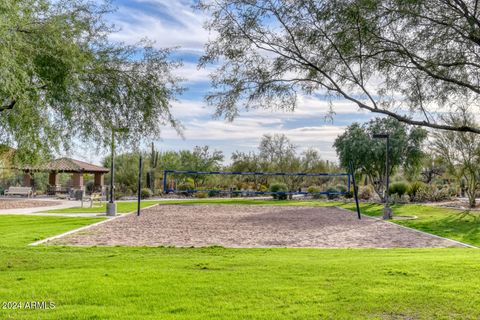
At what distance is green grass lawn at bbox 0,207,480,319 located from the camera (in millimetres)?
4895

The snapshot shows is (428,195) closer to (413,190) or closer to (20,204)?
(413,190)

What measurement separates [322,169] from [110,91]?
3552 centimetres

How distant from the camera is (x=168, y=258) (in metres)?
8.40

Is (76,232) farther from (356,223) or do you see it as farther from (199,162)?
(199,162)

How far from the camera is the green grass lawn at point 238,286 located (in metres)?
4.89

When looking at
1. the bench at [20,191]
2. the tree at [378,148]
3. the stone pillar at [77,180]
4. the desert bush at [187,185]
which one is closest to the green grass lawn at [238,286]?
the tree at [378,148]

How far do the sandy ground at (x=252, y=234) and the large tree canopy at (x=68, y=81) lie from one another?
4.75 m

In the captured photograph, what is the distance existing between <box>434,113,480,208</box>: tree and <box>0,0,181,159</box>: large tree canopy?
62.5ft

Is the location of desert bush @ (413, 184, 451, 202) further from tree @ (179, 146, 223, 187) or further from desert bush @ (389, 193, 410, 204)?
A: tree @ (179, 146, 223, 187)

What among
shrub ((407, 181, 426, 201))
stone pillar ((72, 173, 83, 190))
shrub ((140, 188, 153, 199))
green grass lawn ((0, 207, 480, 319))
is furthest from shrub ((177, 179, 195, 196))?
green grass lawn ((0, 207, 480, 319))

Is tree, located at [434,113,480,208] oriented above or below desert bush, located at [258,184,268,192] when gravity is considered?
above

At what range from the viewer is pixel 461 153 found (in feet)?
77.0

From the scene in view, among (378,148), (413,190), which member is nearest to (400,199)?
(413,190)

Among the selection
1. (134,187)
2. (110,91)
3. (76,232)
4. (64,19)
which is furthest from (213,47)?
(134,187)
